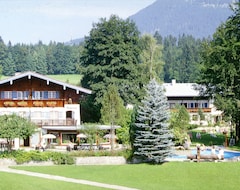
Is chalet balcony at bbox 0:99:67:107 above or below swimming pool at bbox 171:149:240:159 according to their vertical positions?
above

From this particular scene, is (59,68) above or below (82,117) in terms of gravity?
above

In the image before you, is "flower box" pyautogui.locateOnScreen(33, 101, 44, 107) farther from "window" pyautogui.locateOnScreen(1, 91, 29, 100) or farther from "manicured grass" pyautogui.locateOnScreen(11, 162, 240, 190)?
"manicured grass" pyautogui.locateOnScreen(11, 162, 240, 190)

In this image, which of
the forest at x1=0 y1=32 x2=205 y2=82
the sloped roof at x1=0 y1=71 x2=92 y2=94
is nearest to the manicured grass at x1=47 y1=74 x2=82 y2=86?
the forest at x1=0 y1=32 x2=205 y2=82

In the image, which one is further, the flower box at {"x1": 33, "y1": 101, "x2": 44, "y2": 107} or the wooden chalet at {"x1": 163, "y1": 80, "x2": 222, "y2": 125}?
the wooden chalet at {"x1": 163, "y1": 80, "x2": 222, "y2": 125}

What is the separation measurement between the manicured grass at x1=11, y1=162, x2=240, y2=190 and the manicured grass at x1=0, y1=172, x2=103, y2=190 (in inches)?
90.9

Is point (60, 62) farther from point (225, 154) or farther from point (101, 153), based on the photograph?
point (101, 153)

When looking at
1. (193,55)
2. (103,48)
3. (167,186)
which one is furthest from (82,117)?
(193,55)

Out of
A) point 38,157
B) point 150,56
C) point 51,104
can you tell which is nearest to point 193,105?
point 150,56

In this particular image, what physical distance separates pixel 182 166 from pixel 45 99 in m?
20.2

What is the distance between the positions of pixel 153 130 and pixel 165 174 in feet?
14.1

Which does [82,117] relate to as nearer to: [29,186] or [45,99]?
[45,99]

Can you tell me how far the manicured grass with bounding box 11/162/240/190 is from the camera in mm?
28000

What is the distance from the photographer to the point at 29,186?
84.8 feet

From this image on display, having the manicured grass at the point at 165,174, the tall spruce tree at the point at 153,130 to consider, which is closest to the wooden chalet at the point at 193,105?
the tall spruce tree at the point at 153,130
